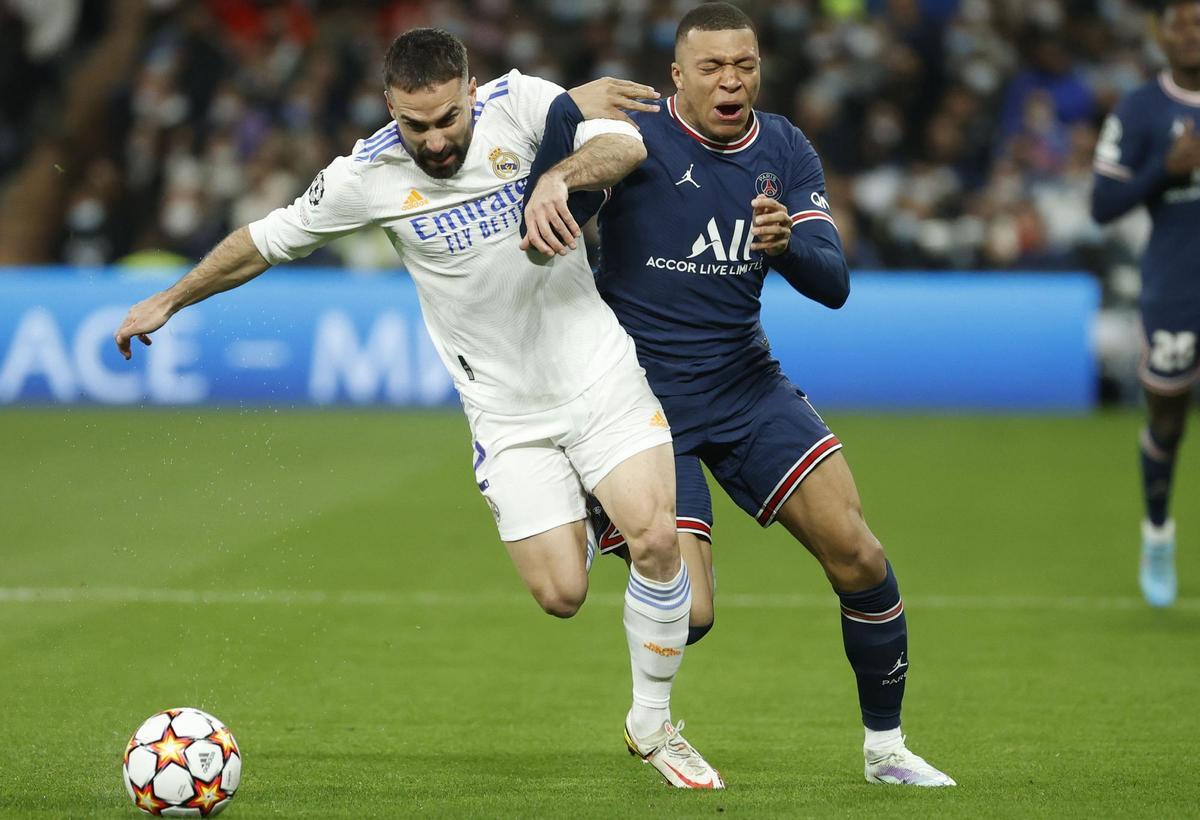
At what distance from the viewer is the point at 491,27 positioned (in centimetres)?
1888

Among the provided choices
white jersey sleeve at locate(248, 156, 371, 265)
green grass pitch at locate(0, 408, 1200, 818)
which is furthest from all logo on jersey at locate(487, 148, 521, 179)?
green grass pitch at locate(0, 408, 1200, 818)

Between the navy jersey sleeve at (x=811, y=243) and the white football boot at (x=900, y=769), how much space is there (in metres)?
1.38

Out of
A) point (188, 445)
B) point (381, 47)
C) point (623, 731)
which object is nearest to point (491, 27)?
point (381, 47)

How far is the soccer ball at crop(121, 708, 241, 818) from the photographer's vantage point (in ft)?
15.2

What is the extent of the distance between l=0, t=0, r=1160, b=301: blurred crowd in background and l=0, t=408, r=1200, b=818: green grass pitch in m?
3.87

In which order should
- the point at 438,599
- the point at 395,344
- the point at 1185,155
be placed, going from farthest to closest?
the point at 395,344 → the point at 438,599 → the point at 1185,155

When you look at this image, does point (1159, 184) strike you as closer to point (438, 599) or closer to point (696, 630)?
point (696, 630)

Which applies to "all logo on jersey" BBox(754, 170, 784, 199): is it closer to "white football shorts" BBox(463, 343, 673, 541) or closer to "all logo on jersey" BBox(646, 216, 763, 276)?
"all logo on jersey" BBox(646, 216, 763, 276)

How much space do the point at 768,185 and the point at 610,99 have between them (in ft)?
1.85

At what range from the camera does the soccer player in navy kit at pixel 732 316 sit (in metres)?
5.20

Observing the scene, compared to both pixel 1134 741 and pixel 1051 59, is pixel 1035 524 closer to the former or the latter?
pixel 1134 741

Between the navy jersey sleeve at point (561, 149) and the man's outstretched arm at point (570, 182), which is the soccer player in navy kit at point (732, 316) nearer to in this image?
the navy jersey sleeve at point (561, 149)

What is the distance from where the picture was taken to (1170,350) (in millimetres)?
8055

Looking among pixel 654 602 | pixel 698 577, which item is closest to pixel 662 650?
pixel 654 602
